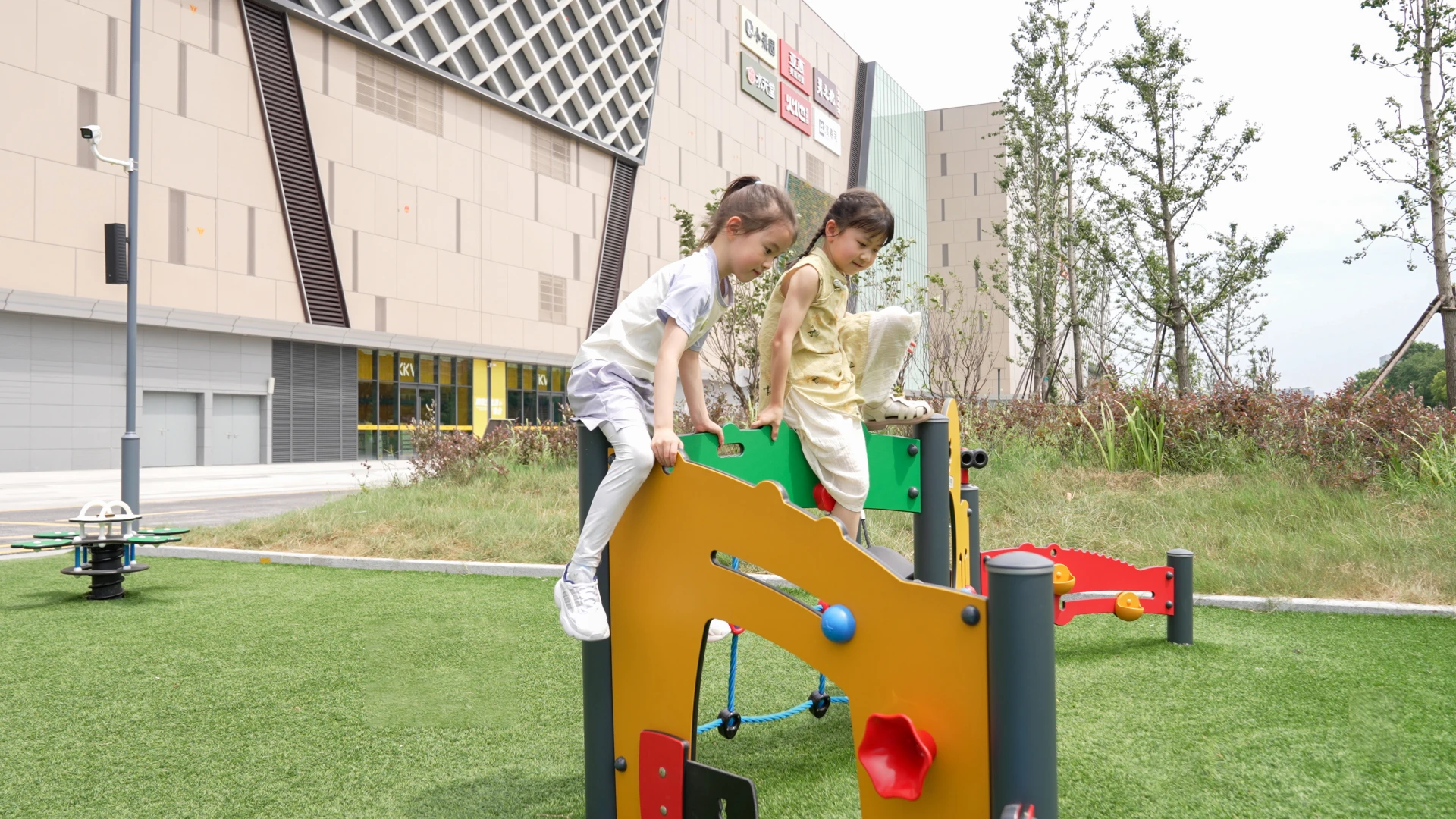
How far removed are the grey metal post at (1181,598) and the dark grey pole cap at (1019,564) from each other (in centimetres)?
334

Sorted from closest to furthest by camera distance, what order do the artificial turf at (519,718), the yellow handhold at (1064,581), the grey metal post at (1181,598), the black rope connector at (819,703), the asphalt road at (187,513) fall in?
1. the artificial turf at (519,718)
2. the black rope connector at (819,703)
3. the yellow handhold at (1064,581)
4. the grey metal post at (1181,598)
5. the asphalt road at (187,513)

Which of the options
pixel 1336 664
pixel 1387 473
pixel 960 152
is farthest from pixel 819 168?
pixel 1336 664

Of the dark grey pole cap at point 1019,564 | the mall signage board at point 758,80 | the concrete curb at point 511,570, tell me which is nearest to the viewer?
the dark grey pole cap at point 1019,564

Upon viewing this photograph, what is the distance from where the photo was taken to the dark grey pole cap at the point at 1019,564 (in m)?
1.38

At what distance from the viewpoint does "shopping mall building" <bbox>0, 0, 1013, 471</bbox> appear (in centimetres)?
1936

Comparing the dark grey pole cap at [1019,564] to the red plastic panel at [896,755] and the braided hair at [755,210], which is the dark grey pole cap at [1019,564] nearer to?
the red plastic panel at [896,755]

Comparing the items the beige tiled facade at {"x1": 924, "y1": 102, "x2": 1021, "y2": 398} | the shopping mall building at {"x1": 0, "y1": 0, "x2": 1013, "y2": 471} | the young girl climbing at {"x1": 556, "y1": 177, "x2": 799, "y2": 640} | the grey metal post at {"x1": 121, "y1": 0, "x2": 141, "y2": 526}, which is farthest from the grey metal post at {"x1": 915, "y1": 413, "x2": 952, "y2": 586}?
the beige tiled facade at {"x1": 924, "y1": 102, "x2": 1021, "y2": 398}

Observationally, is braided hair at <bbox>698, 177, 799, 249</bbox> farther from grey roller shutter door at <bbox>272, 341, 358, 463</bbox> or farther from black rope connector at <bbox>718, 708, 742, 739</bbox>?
grey roller shutter door at <bbox>272, 341, 358, 463</bbox>

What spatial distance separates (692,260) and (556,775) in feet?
5.60

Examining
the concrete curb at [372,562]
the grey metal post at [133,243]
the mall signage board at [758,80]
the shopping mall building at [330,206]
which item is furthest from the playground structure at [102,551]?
the mall signage board at [758,80]

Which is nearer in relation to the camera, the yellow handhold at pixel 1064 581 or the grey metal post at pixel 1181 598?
the yellow handhold at pixel 1064 581

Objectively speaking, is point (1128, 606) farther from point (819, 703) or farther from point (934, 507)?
point (819, 703)

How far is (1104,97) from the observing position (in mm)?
14594

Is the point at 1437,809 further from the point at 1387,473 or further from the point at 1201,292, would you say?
the point at 1201,292
